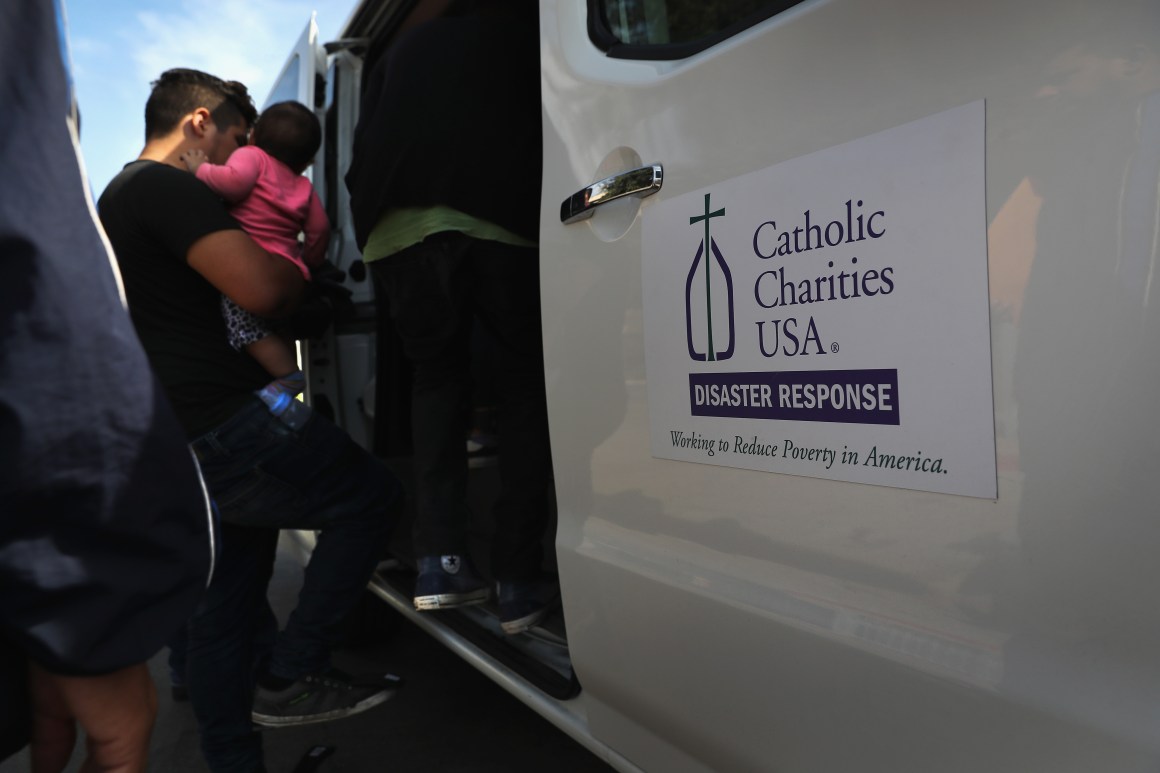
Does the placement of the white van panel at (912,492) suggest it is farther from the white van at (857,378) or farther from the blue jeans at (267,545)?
the blue jeans at (267,545)

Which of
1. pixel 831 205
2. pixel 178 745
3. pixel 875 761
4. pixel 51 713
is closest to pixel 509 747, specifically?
pixel 178 745

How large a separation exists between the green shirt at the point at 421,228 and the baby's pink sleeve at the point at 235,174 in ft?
1.68

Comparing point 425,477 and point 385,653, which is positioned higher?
point 425,477

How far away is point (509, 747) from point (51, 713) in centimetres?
192

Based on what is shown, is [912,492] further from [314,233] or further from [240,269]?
[314,233]

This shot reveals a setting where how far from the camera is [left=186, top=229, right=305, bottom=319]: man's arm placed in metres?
2.07

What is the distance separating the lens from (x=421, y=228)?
2.09 meters

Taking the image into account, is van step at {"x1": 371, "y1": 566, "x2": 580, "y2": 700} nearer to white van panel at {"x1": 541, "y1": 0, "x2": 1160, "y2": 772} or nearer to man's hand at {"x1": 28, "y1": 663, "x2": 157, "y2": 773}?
white van panel at {"x1": 541, "y1": 0, "x2": 1160, "y2": 772}

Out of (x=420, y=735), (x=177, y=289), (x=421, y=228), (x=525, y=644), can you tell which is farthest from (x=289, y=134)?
(x=420, y=735)

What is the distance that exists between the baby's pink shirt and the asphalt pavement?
58.1 inches

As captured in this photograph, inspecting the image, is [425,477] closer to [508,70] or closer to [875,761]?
[508,70]

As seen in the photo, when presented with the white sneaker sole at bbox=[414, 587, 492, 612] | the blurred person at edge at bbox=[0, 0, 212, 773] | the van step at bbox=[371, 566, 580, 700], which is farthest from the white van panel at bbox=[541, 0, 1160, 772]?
the blurred person at edge at bbox=[0, 0, 212, 773]

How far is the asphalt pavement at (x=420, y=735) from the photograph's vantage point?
2.54 meters

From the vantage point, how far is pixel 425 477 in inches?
91.4
